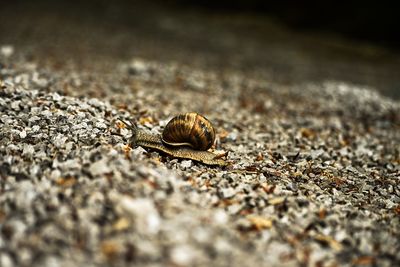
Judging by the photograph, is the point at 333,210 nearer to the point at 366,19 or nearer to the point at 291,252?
the point at 291,252

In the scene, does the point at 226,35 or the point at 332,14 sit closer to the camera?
the point at 226,35

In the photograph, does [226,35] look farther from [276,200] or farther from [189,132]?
[276,200]

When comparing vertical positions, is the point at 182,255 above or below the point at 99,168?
below

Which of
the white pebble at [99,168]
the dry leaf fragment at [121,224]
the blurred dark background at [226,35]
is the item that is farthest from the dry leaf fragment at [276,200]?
the blurred dark background at [226,35]

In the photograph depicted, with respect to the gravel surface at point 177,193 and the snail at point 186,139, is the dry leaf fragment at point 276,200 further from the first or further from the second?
the snail at point 186,139

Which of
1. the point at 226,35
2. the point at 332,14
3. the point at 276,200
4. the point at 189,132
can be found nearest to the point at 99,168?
the point at 189,132

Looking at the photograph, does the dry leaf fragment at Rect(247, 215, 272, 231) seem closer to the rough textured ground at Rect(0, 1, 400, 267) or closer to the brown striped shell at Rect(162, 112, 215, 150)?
the rough textured ground at Rect(0, 1, 400, 267)
